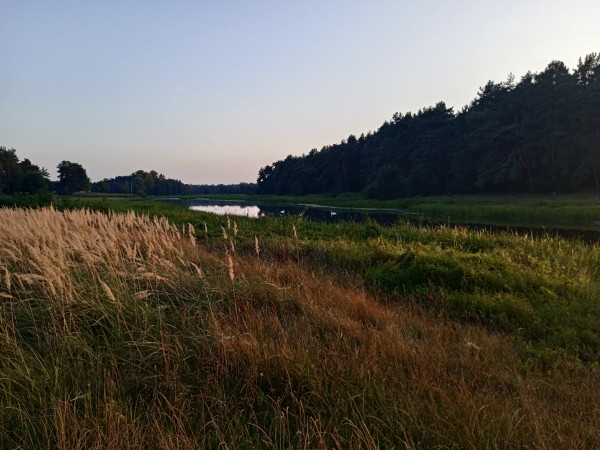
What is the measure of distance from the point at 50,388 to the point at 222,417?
1.38 metres

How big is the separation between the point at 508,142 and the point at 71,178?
7702 centimetres

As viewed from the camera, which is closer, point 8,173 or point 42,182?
point 42,182

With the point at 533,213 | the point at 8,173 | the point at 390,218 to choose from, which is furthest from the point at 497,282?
the point at 8,173

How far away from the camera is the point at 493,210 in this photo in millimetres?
33344

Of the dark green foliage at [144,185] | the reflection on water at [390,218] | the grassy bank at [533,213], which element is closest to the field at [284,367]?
the reflection on water at [390,218]

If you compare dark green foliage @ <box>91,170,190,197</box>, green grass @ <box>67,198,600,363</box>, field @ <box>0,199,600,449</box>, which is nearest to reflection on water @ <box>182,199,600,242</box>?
green grass @ <box>67,198,600,363</box>

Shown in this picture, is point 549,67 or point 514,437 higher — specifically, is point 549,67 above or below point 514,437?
above

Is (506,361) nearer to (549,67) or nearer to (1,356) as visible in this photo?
(1,356)

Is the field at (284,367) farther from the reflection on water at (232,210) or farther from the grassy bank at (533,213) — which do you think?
the grassy bank at (533,213)

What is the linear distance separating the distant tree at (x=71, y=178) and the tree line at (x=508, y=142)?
57787 mm

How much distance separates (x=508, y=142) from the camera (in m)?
48.8

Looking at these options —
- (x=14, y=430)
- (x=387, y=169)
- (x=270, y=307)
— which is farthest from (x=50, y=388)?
(x=387, y=169)

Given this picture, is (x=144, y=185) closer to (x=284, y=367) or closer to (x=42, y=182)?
A: (x=42, y=182)

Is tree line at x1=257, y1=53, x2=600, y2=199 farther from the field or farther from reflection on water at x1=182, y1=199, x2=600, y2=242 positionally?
the field
